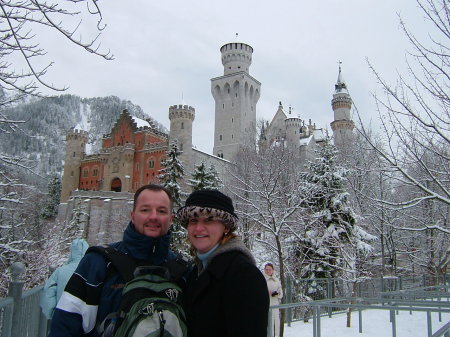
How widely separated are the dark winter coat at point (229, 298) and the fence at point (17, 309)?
2263 mm

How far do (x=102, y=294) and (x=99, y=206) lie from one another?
4375cm

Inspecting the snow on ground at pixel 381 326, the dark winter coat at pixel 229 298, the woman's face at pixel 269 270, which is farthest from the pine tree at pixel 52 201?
the dark winter coat at pixel 229 298

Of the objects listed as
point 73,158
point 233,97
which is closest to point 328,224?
point 233,97

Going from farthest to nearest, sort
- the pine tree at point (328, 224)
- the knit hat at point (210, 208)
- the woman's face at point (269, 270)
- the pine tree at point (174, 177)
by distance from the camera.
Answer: the pine tree at point (174, 177)
the pine tree at point (328, 224)
the woman's face at point (269, 270)
the knit hat at point (210, 208)

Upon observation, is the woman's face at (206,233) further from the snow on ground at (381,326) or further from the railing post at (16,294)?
the snow on ground at (381,326)

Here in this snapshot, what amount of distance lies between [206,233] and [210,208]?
0.51 feet

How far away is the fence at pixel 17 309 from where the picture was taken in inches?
146

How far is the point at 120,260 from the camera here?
95.0 inches

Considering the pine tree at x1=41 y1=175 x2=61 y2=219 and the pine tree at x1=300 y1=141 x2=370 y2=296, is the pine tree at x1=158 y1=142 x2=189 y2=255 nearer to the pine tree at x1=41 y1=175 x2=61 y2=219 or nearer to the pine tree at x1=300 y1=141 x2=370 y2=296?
the pine tree at x1=300 y1=141 x2=370 y2=296

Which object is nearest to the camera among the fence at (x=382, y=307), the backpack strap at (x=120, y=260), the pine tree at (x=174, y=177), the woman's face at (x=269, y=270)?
the backpack strap at (x=120, y=260)

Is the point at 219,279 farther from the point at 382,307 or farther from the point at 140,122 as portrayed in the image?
the point at 140,122

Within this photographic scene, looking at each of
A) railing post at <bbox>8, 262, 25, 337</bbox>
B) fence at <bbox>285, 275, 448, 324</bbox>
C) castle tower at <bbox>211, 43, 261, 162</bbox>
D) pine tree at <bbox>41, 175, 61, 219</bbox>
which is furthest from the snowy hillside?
railing post at <bbox>8, 262, 25, 337</bbox>

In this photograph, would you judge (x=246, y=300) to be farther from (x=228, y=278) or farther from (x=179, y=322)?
(x=179, y=322)

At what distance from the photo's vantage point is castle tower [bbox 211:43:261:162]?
58281 mm
